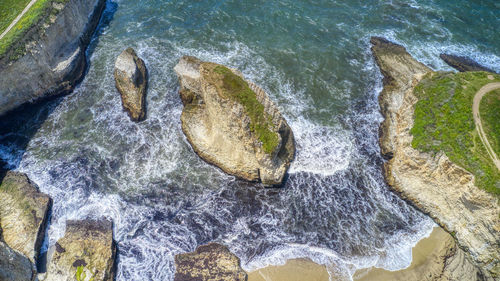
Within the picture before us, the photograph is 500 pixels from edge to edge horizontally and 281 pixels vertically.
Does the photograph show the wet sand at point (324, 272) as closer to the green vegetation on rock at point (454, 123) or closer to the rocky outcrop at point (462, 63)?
the green vegetation on rock at point (454, 123)

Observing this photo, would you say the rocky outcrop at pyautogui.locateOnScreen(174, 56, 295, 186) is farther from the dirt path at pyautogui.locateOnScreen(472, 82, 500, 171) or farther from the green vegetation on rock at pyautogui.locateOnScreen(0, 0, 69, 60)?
the green vegetation on rock at pyautogui.locateOnScreen(0, 0, 69, 60)

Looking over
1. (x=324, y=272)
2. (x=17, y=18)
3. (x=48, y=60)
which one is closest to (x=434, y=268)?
(x=324, y=272)

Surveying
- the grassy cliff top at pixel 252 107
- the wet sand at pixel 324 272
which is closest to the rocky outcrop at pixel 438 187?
the wet sand at pixel 324 272

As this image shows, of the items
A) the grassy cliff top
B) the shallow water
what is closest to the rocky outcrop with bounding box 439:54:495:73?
the shallow water

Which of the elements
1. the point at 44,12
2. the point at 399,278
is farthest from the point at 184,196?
the point at 44,12

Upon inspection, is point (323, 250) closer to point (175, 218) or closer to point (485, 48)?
point (175, 218)

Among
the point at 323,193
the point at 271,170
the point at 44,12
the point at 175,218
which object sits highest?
the point at 44,12
